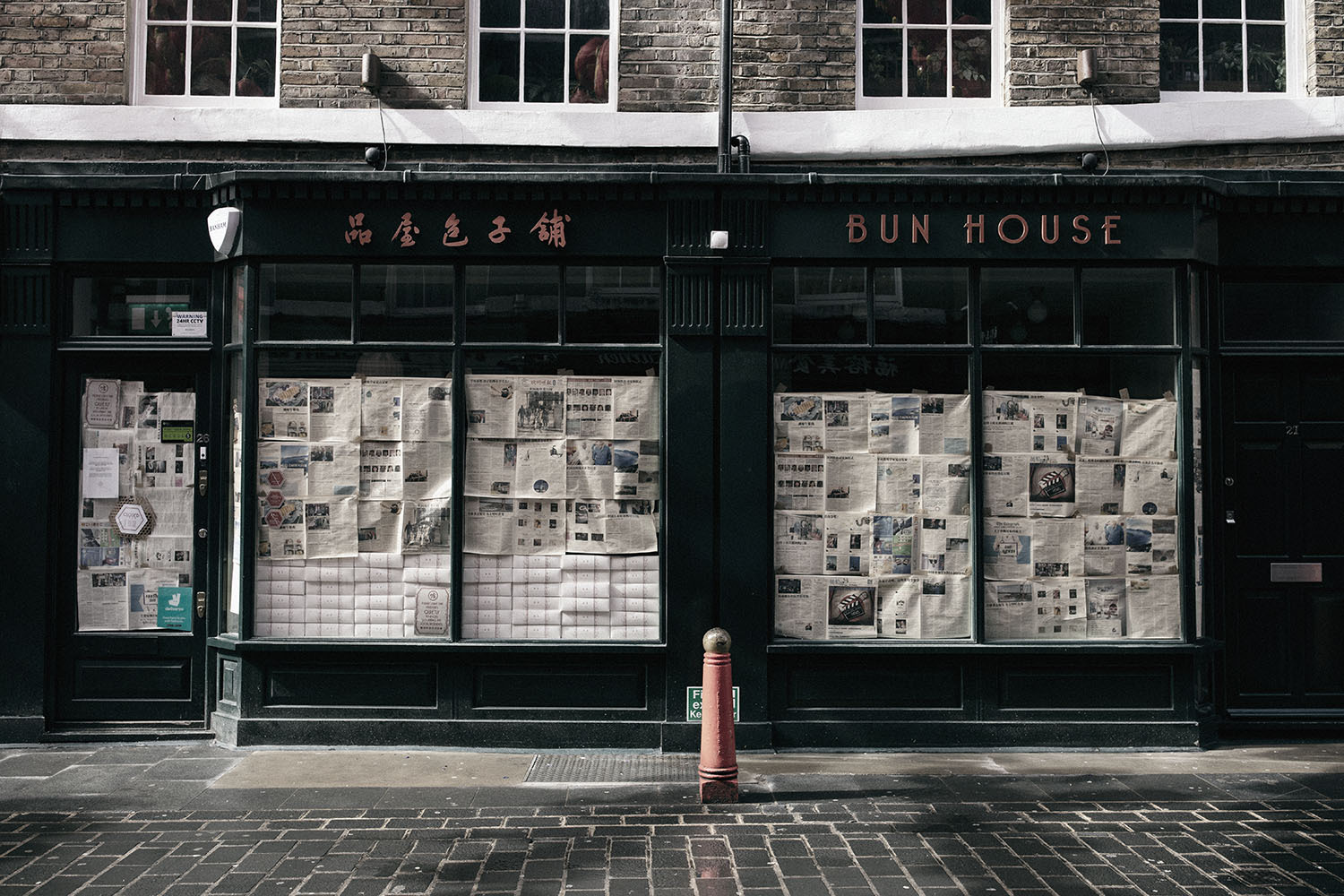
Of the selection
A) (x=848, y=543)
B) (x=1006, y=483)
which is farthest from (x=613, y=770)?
(x=1006, y=483)

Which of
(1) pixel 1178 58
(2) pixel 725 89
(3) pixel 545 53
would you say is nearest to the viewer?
(2) pixel 725 89

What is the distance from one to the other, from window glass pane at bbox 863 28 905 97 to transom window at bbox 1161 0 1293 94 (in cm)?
212

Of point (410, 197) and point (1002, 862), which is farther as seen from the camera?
point (410, 197)

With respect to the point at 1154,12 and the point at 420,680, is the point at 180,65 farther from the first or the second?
the point at 1154,12

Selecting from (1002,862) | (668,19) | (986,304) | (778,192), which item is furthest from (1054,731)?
(668,19)

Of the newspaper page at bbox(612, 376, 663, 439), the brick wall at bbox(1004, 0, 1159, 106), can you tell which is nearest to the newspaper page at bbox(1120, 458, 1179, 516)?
the brick wall at bbox(1004, 0, 1159, 106)

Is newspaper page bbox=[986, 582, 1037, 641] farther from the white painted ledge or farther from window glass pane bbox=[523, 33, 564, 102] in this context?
window glass pane bbox=[523, 33, 564, 102]

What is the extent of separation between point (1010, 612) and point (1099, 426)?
5.07ft

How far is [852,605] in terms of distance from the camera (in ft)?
26.7

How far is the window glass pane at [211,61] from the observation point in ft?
28.2

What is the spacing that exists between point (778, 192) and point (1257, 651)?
5.07m

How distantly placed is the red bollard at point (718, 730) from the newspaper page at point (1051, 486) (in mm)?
2971

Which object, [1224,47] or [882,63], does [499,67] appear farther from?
[1224,47]

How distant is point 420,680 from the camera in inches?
316
